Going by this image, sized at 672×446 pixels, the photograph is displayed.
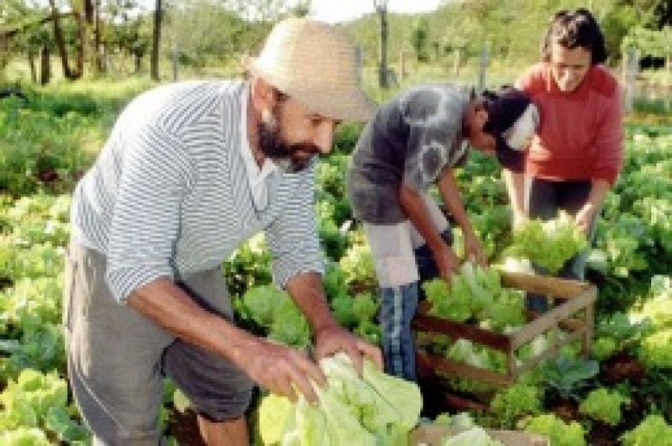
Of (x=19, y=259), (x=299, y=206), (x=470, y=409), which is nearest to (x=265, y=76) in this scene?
(x=299, y=206)

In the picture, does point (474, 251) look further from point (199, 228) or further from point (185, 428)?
point (199, 228)

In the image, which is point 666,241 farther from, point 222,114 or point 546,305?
point 222,114

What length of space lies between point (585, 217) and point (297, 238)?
2539 millimetres

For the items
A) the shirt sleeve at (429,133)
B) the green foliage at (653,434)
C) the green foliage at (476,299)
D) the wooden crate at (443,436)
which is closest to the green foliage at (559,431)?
the green foliage at (653,434)

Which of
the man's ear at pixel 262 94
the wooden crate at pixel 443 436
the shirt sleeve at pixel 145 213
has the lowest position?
the wooden crate at pixel 443 436

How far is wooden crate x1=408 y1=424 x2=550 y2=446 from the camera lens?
2.79 meters

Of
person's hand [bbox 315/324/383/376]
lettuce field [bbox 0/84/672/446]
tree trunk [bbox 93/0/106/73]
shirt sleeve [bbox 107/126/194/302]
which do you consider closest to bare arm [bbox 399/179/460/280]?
lettuce field [bbox 0/84/672/446]

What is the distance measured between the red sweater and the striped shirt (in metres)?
2.46

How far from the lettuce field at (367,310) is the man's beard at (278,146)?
6.55 ft

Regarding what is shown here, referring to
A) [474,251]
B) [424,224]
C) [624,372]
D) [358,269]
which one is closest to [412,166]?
[424,224]

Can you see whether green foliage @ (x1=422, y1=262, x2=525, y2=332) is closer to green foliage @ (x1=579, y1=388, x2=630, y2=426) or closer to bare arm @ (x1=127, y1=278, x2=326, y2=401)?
green foliage @ (x1=579, y1=388, x2=630, y2=426)

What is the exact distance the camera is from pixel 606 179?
5027 millimetres

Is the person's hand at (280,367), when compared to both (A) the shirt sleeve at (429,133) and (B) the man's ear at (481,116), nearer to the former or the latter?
(A) the shirt sleeve at (429,133)

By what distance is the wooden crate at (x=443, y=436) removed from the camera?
110 inches
